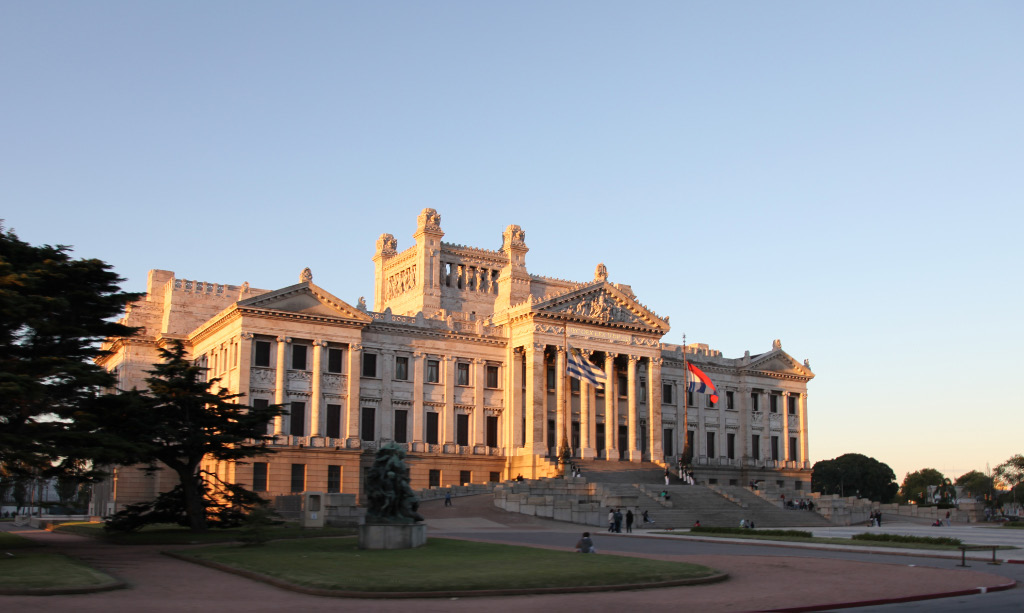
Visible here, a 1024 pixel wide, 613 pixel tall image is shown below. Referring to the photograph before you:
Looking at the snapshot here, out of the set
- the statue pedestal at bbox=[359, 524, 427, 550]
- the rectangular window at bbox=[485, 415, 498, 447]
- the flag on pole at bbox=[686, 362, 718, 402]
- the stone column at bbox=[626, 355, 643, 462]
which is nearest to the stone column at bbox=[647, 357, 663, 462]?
Answer: the stone column at bbox=[626, 355, 643, 462]

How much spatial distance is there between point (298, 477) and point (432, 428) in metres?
11.7

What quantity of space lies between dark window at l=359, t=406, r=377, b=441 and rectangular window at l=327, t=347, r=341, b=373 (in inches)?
146

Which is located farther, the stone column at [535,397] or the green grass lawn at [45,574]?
the stone column at [535,397]

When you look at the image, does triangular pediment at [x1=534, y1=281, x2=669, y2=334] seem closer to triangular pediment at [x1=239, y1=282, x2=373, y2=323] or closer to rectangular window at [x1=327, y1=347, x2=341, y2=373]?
triangular pediment at [x1=239, y1=282, x2=373, y2=323]

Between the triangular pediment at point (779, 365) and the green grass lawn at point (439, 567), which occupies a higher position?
the triangular pediment at point (779, 365)

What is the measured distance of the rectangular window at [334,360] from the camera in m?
71.7

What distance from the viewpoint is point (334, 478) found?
69.8 meters

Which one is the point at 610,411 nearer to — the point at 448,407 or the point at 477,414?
the point at 477,414

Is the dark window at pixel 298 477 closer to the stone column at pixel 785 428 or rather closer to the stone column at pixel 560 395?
the stone column at pixel 560 395

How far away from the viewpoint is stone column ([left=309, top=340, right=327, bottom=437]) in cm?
6969

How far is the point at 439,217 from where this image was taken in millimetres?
93438

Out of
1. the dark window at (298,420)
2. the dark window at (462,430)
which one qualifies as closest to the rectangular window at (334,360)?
the dark window at (298,420)

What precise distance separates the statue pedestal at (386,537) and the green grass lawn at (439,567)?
23.0 inches

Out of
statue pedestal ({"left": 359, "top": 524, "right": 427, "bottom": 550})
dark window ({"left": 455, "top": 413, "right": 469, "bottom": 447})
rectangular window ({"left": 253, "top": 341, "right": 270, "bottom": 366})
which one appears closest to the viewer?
statue pedestal ({"left": 359, "top": 524, "right": 427, "bottom": 550})
